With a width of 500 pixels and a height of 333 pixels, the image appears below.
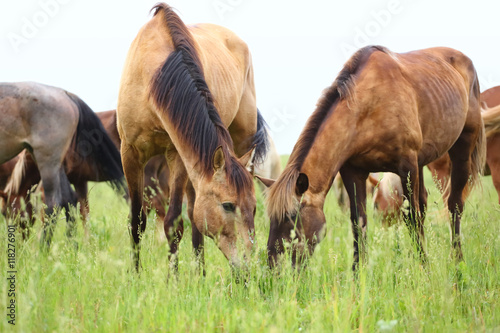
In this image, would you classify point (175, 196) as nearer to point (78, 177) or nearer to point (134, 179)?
point (134, 179)

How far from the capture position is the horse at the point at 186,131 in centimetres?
401

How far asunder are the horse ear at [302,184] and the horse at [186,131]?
1.44 ft

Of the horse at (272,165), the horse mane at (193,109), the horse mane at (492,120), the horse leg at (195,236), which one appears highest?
the horse mane at (193,109)

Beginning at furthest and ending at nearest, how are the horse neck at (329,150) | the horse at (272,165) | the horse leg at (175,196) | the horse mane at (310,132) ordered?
the horse at (272,165) → the horse leg at (175,196) → the horse neck at (329,150) → the horse mane at (310,132)

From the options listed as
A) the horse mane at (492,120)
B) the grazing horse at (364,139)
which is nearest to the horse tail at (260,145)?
the grazing horse at (364,139)

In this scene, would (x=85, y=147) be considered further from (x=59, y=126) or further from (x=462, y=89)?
(x=462, y=89)

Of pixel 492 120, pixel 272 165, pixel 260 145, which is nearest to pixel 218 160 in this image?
pixel 260 145

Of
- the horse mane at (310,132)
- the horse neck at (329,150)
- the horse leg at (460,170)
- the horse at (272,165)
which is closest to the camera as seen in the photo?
the horse mane at (310,132)

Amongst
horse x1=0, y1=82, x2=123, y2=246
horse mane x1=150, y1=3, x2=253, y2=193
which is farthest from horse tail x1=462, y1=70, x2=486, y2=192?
horse x1=0, y1=82, x2=123, y2=246

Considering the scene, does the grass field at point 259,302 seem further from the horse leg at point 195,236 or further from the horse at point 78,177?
the horse at point 78,177

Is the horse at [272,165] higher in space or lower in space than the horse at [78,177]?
lower

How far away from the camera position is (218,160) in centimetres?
405

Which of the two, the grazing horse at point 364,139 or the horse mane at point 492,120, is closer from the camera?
the grazing horse at point 364,139

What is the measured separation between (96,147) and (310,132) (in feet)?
14.3
